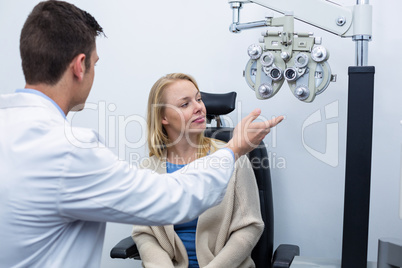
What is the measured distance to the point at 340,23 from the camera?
151 centimetres

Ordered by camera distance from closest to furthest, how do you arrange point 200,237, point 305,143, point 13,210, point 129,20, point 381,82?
1. point 13,210
2. point 200,237
3. point 381,82
4. point 305,143
5. point 129,20

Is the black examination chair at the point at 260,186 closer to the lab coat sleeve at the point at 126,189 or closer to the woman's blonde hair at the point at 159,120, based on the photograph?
the woman's blonde hair at the point at 159,120

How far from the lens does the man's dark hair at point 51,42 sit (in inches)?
44.4

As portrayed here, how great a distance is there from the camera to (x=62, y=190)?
3.27 ft

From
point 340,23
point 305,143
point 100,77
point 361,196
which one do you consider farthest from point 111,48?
point 361,196

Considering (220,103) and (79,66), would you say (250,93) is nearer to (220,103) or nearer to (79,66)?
(220,103)

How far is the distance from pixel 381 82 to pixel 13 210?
4.86 feet

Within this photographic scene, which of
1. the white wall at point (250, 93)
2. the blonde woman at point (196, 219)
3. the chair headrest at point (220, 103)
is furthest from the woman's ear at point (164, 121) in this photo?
the white wall at point (250, 93)

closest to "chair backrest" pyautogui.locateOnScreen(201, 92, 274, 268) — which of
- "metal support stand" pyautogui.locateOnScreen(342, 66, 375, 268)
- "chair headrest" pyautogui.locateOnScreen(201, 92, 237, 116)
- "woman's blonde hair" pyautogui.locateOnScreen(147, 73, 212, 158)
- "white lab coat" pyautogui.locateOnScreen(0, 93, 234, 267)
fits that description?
"chair headrest" pyautogui.locateOnScreen(201, 92, 237, 116)

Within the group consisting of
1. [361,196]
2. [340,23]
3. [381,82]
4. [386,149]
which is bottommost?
[361,196]

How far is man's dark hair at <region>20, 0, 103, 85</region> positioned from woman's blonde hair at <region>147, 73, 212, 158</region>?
2.32 feet

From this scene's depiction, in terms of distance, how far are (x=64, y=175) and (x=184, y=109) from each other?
0.87 meters

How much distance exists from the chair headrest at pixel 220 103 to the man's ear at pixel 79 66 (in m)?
0.75

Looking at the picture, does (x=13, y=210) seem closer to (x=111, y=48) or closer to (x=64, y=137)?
(x=64, y=137)
